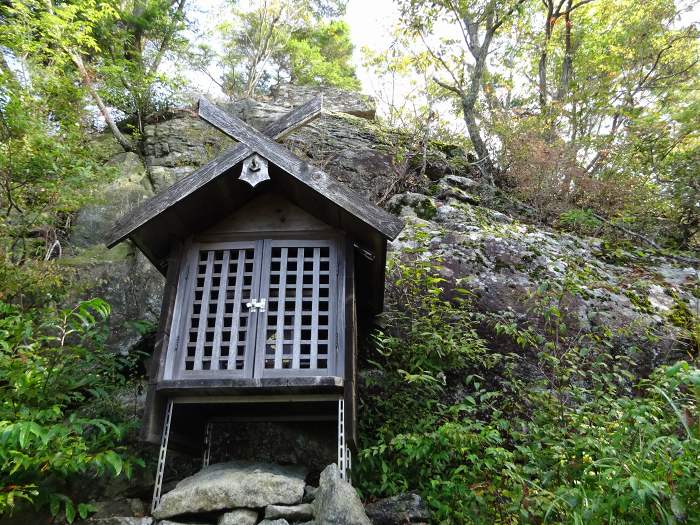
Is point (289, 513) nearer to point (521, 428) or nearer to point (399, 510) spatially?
point (399, 510)

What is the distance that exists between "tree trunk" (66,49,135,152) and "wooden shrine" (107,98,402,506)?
7.58 meters

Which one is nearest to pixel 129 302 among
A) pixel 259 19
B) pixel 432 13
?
pixel 432 13

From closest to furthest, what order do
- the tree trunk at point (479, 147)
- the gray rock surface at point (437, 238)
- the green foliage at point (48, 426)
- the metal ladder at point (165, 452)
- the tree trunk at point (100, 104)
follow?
the green foliage at point (48, 426), the metal ladder at point (165, 452), the gray rock surface at point (437, 238), the tree trunk at point (100, 104), the tree trunk at point (479, 147)

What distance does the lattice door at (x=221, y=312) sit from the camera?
476 cm

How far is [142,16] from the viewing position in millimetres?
14969

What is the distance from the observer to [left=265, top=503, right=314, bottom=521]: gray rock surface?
3967mm

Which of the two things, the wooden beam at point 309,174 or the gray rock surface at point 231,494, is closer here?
the gray rock surface at point 231,494

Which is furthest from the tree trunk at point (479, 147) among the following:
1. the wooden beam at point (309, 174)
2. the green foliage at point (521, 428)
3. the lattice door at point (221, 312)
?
the lattice door at point (221, 312)

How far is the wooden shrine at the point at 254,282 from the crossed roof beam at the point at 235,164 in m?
0.01

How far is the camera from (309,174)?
16.1ft

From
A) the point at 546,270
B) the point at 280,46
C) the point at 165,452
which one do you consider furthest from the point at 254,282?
the point at 280,46

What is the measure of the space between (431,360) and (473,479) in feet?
4.91

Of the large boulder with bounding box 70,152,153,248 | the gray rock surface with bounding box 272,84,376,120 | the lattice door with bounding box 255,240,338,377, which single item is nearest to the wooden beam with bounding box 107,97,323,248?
the lattice door with bounding box 255,240,338,377

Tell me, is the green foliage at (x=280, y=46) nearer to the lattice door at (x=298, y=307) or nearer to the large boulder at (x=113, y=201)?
the large boulder at (x=113, y=201)
